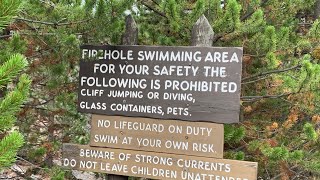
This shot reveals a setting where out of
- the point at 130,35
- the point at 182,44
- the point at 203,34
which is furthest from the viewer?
the point at 182,44

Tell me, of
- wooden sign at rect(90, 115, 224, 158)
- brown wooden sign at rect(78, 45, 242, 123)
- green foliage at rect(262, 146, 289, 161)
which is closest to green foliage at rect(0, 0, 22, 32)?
brown wooden sign at rect(78, 45, 242, 123)

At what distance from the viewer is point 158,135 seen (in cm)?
355

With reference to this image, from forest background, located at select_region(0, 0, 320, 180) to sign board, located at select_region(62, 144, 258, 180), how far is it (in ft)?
2.19

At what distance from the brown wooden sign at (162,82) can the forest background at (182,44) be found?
2.03ft

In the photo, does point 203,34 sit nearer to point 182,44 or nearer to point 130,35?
point 130,35

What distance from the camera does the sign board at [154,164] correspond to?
328 cm

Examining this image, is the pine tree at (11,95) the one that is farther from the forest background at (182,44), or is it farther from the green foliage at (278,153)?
the green foliage at (278,153)

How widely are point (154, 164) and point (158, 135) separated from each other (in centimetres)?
24

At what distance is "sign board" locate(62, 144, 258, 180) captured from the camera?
3279 mm

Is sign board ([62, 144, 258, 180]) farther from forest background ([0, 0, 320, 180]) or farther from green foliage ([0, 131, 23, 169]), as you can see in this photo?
green foliage ([0, 131, 23, 169])

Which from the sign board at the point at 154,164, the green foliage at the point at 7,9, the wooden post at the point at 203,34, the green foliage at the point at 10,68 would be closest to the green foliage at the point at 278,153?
the sign board at the point at 154,164

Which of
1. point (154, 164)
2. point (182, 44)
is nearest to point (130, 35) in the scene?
point (154, 164)

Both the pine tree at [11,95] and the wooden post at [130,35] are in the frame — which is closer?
the pine tree at [11,95]

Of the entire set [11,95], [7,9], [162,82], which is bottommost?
[11,95]
